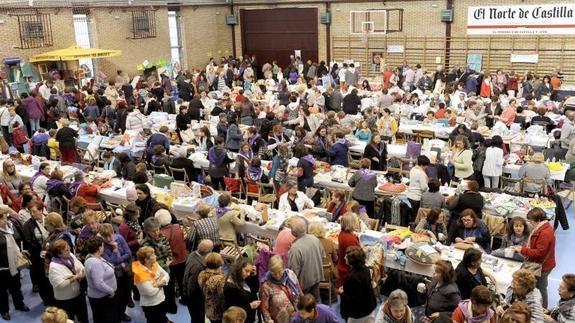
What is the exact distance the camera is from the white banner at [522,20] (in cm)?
2009

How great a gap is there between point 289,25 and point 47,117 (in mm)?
12880

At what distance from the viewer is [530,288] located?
550 centimetres

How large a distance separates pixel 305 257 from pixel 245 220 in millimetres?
2323

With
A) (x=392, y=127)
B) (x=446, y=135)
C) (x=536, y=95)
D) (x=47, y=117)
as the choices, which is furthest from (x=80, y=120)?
(x=536, y=95)

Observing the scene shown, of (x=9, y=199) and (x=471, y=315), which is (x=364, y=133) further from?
(x=471, y=315)

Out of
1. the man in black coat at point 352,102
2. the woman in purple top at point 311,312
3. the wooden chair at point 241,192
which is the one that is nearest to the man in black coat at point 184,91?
the man in black coat at point 352,102

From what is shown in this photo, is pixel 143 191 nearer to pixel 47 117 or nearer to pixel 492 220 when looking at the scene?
pixel 492 220

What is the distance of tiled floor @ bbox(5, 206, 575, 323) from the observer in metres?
7.77

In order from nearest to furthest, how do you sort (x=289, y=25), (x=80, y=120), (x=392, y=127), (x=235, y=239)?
(x=235, y=239) < (x=392, y=127) < (x=80, y=120) < (x=289, y=25)

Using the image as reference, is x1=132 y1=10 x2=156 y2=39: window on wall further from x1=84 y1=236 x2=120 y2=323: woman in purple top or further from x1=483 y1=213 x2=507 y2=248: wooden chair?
x1=84 y1=236 x2=120 y2=323: woman in purple top

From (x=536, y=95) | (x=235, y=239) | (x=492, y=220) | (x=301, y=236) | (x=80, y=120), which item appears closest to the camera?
(x=301, y=236)

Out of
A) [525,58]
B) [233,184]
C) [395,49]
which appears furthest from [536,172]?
[395,49]

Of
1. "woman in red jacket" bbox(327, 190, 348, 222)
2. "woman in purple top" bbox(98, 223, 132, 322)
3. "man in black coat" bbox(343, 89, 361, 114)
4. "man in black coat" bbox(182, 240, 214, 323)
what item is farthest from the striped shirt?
"man in black coat" bbox(343, 89, 361, 114)

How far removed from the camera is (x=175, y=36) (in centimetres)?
2636
